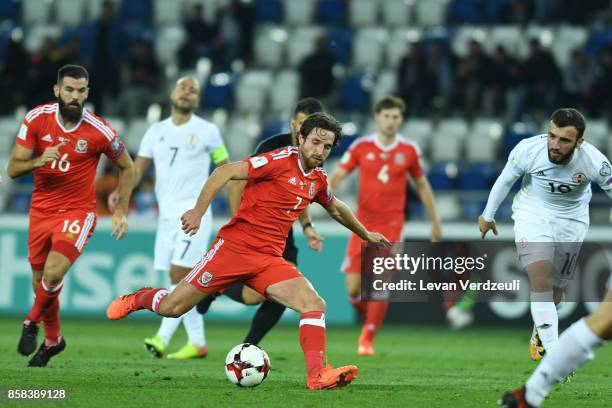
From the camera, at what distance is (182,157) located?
1103cm

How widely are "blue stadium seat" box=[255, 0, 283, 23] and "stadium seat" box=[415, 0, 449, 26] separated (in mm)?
2411

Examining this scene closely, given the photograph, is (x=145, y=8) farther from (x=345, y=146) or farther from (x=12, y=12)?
(x=345, y=146)

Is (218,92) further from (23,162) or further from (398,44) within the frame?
(23,162)

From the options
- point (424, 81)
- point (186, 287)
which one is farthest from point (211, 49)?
point (186, 287)

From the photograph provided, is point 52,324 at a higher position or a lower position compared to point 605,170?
lower

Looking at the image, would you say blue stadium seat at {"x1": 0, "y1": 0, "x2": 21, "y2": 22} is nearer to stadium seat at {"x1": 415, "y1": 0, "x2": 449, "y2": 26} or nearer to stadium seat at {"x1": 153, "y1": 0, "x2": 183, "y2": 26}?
stadium seat at {"x1": 153, "y1": 0, "x2": 183, "y2": 26}

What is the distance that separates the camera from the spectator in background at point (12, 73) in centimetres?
1867

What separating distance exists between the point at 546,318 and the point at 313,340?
2179 millimetres

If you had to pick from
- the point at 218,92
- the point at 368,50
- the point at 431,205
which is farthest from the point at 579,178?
the point at 368,50

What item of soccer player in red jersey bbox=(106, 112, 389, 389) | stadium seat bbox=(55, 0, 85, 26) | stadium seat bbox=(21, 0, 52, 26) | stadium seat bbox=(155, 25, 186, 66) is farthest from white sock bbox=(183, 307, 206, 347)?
stadium seat bbox=(21, 0, 52, 26)

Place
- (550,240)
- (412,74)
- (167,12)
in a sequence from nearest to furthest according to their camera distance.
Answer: (550,240)
(412,74)
(167,12)

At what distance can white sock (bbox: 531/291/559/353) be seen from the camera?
29.9ft

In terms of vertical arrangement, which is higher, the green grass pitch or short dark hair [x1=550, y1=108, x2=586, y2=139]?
short dark hair [x1=550, y1=108, x2=586, y2=139]

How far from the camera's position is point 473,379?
30.2 feet
